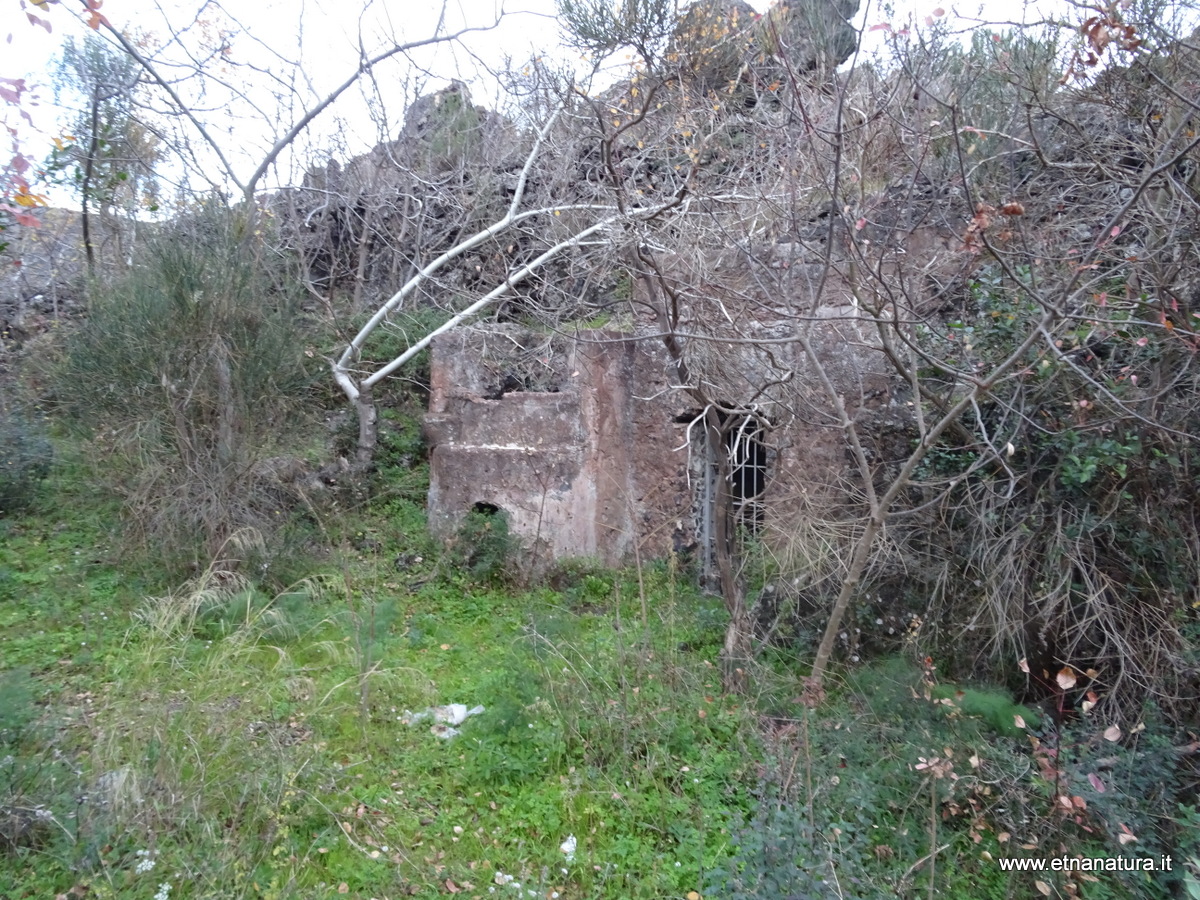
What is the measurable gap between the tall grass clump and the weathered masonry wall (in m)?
1.82

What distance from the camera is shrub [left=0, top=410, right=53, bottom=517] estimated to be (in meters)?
7.74

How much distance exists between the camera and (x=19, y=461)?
786 cm

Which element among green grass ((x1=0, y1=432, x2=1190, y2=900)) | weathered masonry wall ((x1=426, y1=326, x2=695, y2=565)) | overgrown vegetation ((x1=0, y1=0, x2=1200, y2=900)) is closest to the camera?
green grass ((x1=0, y1=432, x2=1190, y2=900))

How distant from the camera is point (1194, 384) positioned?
467cm

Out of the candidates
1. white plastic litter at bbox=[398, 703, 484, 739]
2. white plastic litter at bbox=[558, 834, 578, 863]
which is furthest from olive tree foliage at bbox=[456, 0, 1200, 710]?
white plastic litter at bbox=[398, 703, 484, 739]

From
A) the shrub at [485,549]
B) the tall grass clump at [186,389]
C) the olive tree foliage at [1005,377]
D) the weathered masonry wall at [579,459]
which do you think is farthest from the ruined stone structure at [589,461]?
the tall grass clump at [186,389]

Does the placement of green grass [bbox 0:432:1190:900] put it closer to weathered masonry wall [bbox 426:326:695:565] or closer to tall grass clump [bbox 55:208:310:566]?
tall grass clump [bbox 55:208:310:566]

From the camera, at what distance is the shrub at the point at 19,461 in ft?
25.4

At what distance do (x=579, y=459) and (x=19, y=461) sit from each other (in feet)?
17.7

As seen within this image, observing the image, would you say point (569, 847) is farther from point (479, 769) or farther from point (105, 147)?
point (105, 147)

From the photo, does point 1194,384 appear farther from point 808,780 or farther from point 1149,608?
point 808,780

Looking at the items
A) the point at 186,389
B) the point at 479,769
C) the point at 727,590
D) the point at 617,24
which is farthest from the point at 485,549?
the point at 617,24

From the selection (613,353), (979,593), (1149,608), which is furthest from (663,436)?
(1149,608)

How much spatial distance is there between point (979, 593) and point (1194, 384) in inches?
68.5
